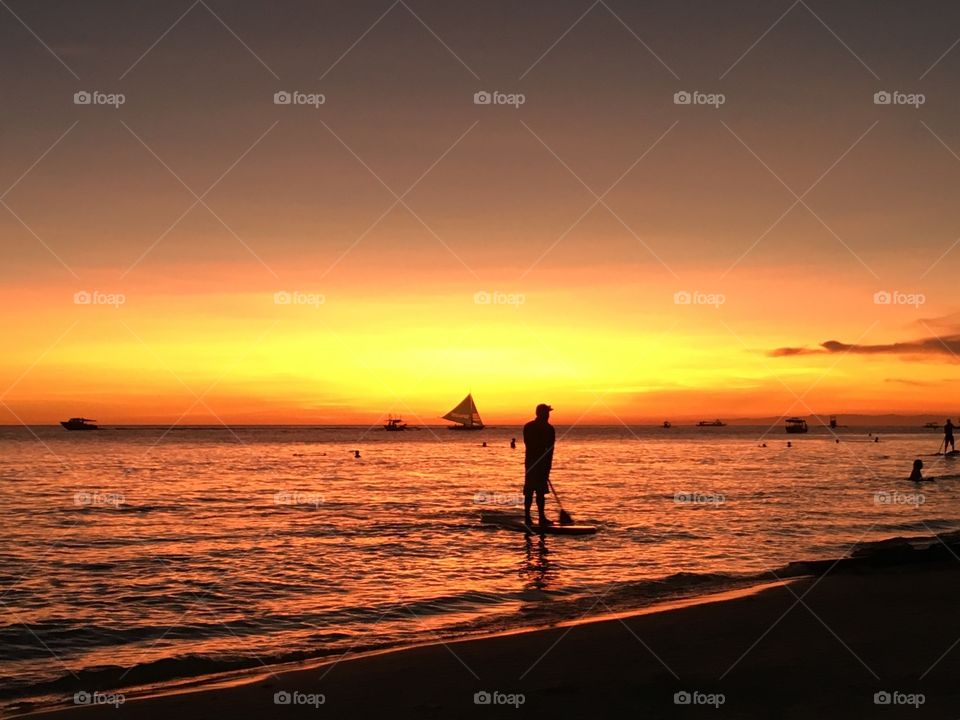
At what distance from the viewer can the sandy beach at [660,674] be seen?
7113 millimetres

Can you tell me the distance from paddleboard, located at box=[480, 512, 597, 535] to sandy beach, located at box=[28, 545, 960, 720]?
374 inches

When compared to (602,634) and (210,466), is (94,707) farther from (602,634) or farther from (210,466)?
(210,466)

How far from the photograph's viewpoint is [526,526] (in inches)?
843

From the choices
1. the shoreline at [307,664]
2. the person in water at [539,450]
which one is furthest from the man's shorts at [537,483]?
the shoreline at [307,664]

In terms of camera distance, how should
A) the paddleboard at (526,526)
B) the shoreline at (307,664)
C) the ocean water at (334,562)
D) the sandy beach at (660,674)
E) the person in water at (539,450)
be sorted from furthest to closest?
the paddleboard at (526,526)
the person in water at (539,450)
the ocean water at (334,562)
the shoreline at (307,664)
the sandy beach at (660,674)

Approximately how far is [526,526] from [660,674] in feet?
43.8

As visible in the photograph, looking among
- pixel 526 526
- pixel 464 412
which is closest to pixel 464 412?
pixel 464 412

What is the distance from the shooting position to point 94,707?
791 cm

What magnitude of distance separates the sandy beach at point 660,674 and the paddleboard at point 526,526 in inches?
374

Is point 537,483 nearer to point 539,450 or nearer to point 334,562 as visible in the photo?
point 539,450

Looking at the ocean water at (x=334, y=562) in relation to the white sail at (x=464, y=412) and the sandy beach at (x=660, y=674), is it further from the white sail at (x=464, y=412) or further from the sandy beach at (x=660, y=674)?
the white sail at (x=464, y=412)

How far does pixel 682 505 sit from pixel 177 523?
1707cm

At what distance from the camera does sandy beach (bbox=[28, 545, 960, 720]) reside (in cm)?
711

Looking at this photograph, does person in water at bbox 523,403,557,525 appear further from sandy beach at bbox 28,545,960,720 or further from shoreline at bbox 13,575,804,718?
sandy beach at bbox 28,545,960,720
